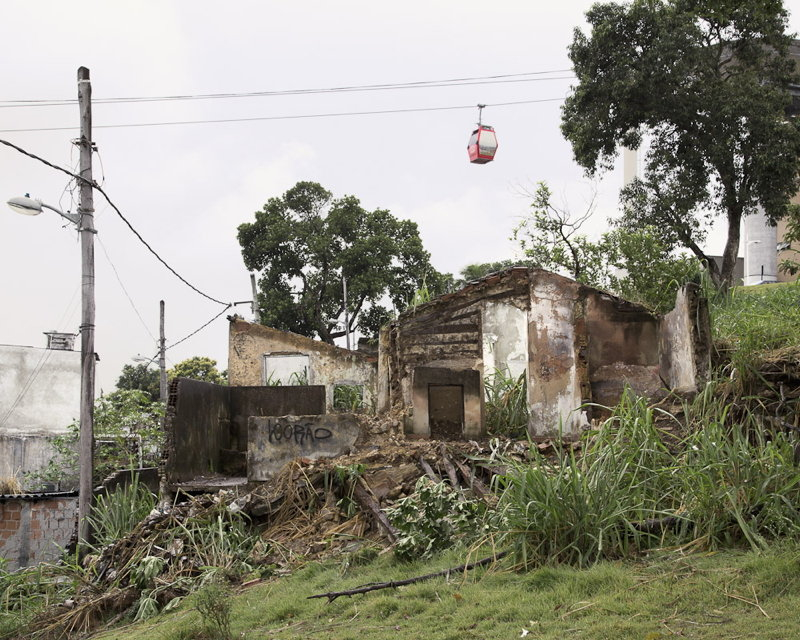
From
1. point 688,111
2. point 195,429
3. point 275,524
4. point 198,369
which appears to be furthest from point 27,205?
point 198,369

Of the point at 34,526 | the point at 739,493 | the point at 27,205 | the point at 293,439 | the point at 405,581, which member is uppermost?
the point at 27,205

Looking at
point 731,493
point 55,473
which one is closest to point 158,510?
point 731,493

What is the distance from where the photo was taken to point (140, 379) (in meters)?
44.8

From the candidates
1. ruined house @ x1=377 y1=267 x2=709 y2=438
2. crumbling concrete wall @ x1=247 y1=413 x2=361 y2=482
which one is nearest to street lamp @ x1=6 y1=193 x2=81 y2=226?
crumbling concrete wall @ x1=247 y1=413 x2=361 y2=482

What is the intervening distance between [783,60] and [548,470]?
20.7 meters

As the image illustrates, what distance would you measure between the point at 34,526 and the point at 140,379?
102 ft

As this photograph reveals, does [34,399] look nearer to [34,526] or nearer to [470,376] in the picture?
[34,526]

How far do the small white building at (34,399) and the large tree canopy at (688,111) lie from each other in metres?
17.7

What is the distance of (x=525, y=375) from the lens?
13609 millimetres

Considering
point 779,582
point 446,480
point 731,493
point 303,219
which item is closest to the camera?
point 779,582

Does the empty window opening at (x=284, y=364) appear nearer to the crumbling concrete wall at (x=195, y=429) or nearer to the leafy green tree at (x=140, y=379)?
the crumbling concrete wall at (x=195, y=429)

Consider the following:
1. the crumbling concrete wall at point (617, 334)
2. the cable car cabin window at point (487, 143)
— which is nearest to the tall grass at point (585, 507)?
the crumbling concrete wall at point (617, 334)

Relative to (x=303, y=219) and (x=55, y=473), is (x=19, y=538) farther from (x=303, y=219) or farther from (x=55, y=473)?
(x=303, y=219)

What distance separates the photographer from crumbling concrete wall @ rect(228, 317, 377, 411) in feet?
81.1
